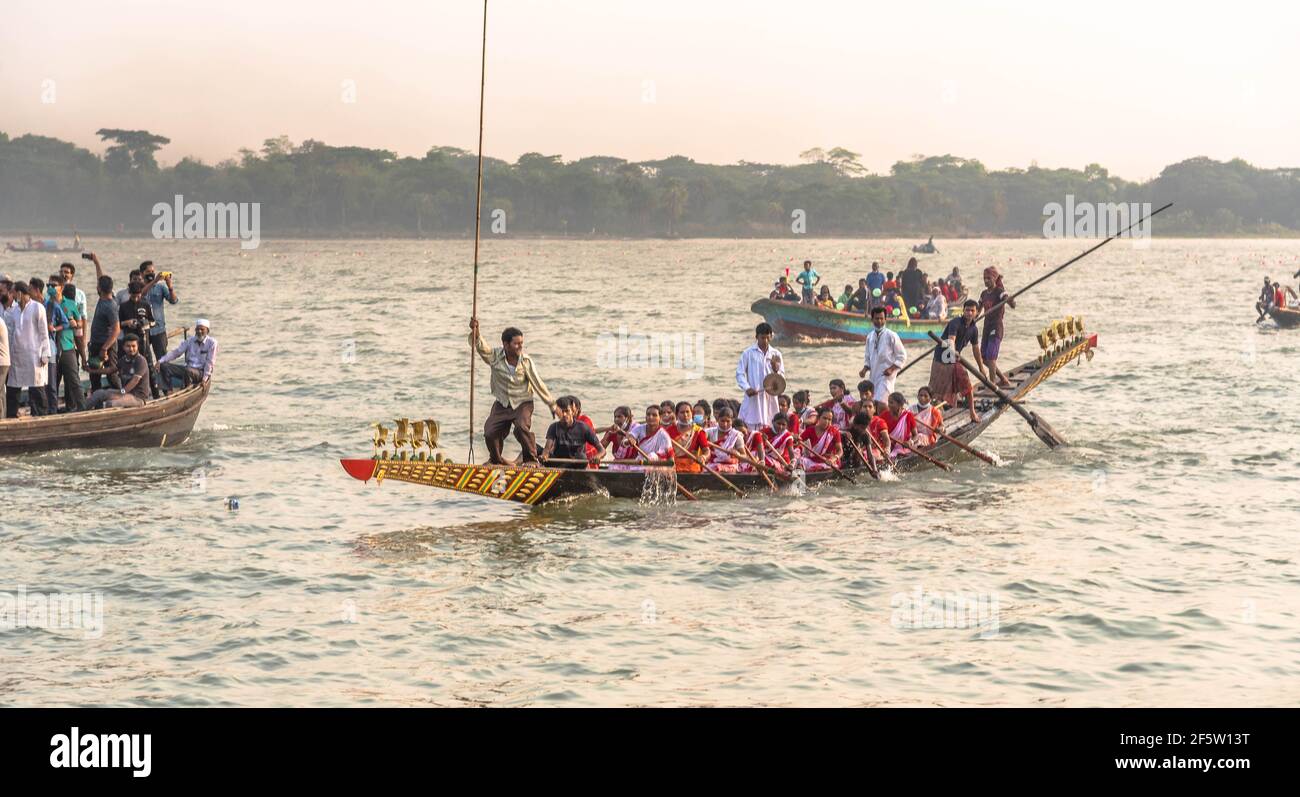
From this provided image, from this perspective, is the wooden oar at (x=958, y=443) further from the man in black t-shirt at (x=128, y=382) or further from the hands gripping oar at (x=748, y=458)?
the man in black t-shirt at (x=128, y=382)

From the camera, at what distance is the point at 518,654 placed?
36.4 ft

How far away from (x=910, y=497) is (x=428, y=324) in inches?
1386

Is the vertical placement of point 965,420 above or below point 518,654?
above

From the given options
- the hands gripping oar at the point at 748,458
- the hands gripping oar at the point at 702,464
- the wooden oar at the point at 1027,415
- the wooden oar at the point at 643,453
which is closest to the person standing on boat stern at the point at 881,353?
the wooden oar at the point at 1027,415

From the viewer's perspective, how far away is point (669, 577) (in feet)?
43.8

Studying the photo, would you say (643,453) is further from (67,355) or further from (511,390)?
(67,355)

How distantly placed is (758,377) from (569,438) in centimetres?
262

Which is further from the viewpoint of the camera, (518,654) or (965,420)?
(965,420)

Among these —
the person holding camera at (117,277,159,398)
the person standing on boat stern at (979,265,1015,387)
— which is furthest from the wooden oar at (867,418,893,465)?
the person holding camera at (117,277,159,398)

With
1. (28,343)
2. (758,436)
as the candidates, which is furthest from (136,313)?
(758,436)

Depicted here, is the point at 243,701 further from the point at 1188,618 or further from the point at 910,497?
the point at 910,497

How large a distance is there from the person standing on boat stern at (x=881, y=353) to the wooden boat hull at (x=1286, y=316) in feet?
93.0
